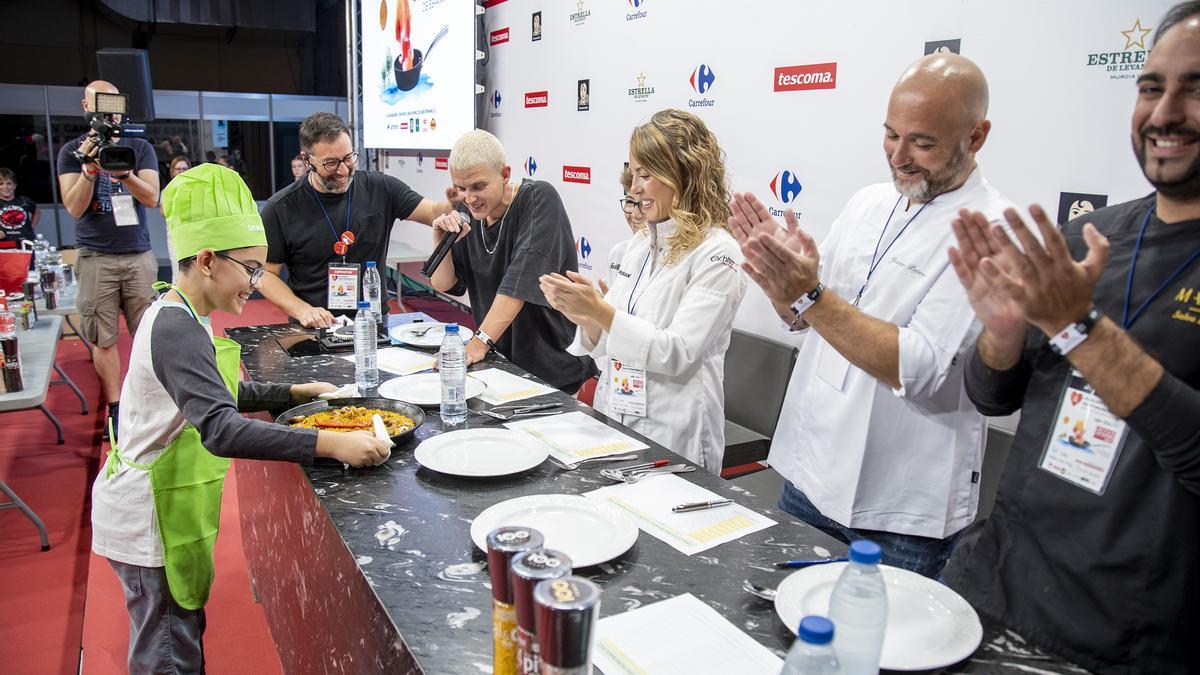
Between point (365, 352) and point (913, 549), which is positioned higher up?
point (365, 352)

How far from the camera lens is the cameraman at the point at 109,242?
14.7 feet

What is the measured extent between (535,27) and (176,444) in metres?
4.41

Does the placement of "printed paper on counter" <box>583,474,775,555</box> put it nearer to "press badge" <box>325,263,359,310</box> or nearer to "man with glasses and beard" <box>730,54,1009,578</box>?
"man with glasses and beard" <box>730,54,1009,578</box>

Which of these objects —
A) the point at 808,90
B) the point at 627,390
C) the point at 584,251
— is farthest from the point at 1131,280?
the point at 584,251

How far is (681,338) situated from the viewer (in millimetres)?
2055

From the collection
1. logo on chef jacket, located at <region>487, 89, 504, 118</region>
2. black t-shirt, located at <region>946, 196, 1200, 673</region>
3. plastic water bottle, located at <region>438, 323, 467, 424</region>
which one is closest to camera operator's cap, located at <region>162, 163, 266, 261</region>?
plastic water bottle, located at <region>438, 323, 467, 424</region>

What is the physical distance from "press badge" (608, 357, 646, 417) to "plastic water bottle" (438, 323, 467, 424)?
0.44 metres

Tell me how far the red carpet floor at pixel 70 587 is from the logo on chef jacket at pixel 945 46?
3082mm

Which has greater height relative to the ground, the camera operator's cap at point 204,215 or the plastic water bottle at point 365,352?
the camera operator's cap at point 204,215

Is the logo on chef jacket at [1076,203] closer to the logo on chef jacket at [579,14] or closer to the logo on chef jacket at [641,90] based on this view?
the logo on chef jacket at [641,90]

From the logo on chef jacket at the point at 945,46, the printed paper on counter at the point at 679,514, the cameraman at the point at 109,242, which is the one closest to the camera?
the printed paper on counter at the point at 679,514

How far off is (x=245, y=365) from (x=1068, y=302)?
2.35m

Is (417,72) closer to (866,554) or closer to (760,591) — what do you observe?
(760,591)

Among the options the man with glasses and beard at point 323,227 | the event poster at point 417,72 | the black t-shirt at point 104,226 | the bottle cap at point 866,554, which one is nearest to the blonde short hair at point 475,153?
the man with glasses and beard at point 323,227
